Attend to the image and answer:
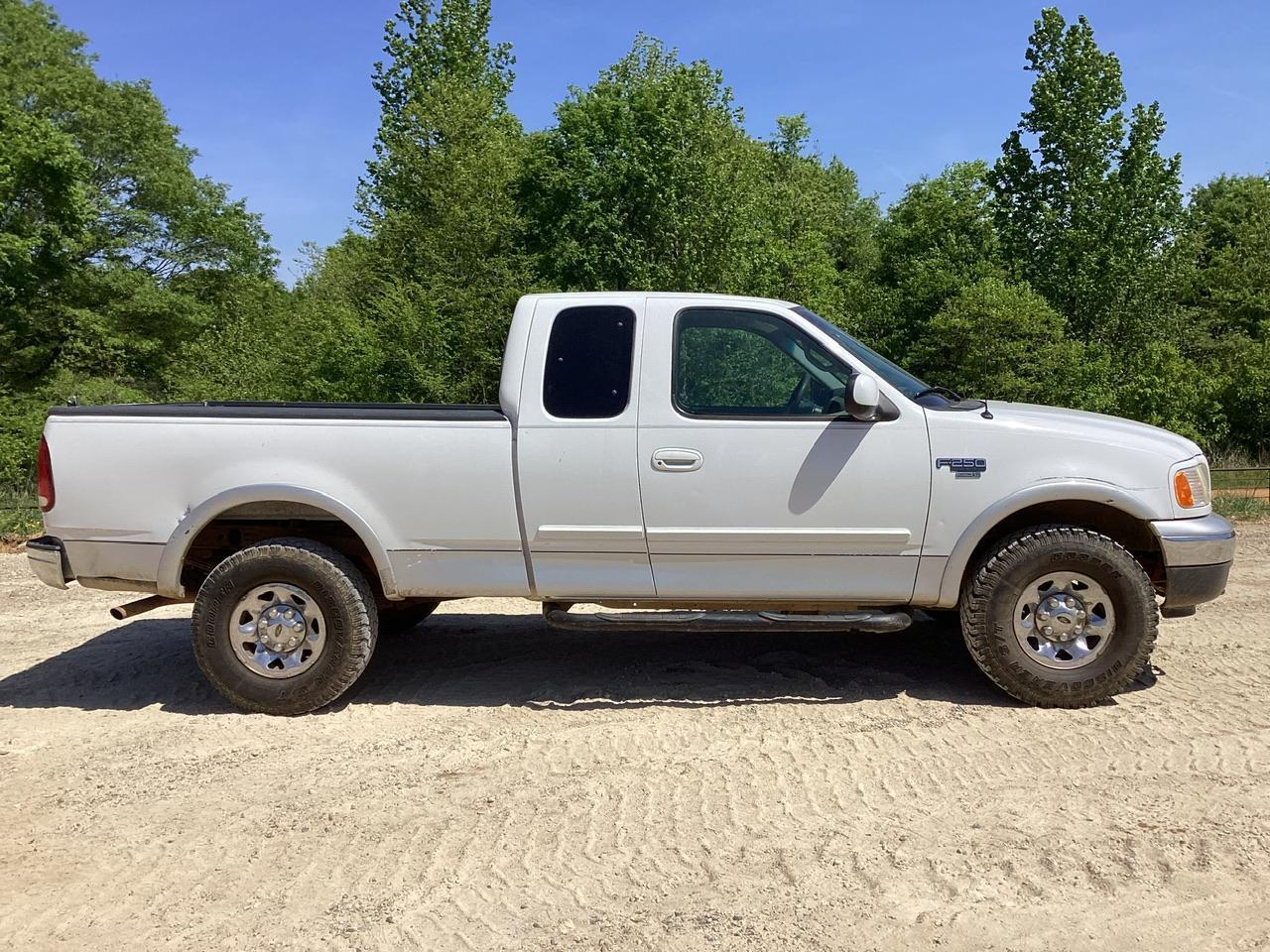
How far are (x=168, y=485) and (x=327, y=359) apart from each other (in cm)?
1957

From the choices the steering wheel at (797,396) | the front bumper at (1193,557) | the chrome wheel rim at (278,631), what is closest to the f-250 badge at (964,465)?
the steering wheel at (797,396)

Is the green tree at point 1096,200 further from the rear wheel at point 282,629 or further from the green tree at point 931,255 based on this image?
the rear wheel at point 282,629

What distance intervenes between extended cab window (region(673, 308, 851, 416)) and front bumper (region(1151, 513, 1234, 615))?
176 cm

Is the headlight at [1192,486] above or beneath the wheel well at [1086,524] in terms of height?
above

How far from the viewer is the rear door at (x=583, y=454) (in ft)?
16.7

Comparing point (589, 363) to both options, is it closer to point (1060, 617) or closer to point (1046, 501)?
point (1046, 501)

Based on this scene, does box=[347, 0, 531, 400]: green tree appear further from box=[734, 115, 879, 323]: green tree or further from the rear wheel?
the rear wheel

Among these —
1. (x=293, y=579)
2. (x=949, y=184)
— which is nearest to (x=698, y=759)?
(x=293, y=579)

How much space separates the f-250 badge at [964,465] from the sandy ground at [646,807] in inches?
48.0

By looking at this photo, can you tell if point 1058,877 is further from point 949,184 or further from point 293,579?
point 949,184

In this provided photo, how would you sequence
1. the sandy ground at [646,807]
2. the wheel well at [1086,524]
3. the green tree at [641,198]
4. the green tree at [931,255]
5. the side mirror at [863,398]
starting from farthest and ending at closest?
the green tree at [931,255] → the green tree at [641,198] → the wheel well at [1086,524] → the side mirror at [863,398] → the sandy ground at [646,807]

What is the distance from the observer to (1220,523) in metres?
5.19

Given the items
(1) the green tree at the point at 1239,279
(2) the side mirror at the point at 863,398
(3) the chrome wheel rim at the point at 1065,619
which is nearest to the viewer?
(2) the side mirror at the point at 863,398

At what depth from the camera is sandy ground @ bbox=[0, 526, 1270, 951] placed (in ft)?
10.5
